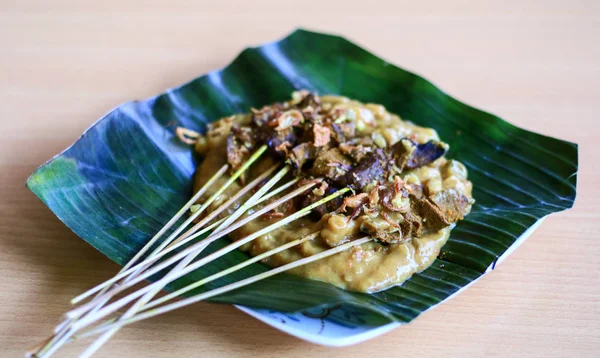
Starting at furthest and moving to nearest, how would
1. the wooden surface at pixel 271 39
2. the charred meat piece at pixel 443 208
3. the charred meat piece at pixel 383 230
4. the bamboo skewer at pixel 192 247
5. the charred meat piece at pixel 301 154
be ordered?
the charred meat piece at pixel 301 154 → the charred meat piece at pixel 443 208 → the charred meat piece at pixel 383 230 → the wooden surface at pixel 271 39 → the bamboo skewer at pixel 192 247

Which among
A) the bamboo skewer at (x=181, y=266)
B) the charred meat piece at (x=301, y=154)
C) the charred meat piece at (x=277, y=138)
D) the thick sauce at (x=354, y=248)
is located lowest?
the thick sauce at (x=354, y=248)

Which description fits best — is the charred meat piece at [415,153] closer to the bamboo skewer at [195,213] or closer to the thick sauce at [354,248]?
the thick sauce at [354,248]

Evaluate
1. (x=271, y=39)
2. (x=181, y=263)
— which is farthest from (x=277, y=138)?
(x=271, y=39)

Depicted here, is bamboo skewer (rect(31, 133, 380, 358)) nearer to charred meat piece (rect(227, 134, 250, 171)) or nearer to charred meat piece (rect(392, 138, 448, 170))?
charred meat piece (rect(227, 134, 250, 171))

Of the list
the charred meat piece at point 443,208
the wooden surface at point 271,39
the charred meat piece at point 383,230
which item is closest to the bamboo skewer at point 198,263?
the charred meat piece at point 383,230

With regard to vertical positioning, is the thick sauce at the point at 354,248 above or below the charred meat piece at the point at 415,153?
below

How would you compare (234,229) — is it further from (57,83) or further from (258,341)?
(57,83)
